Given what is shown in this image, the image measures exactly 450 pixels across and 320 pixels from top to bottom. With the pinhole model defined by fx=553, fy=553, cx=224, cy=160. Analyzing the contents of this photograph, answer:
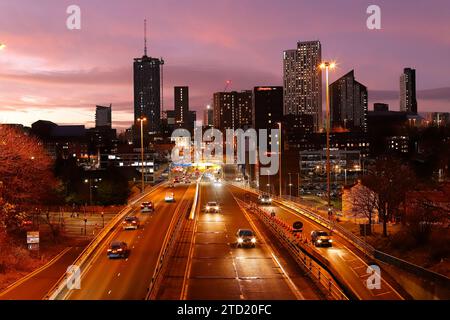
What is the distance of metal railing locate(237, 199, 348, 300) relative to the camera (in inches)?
704

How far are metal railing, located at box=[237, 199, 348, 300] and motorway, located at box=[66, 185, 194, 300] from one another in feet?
20.0

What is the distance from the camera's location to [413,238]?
105 feet

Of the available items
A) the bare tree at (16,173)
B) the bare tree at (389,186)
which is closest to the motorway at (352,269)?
the bare tree at (389,186)

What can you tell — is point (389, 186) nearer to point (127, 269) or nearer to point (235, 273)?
point (235, 273)

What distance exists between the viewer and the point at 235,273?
2205 cm

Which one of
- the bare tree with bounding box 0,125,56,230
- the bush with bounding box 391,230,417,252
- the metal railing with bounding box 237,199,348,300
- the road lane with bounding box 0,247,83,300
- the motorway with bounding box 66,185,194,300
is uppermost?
→ the bare tree with bounding box 0,125,56,230

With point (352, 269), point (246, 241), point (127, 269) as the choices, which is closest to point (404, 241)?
point (352, 269)

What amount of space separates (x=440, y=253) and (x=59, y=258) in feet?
68.1

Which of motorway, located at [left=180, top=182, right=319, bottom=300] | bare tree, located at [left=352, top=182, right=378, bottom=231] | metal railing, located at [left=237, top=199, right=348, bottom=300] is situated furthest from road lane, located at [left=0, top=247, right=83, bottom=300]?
bare tree, located at [left=352, top=182, right=378, bottom=231]

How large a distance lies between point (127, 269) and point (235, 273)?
4.76m

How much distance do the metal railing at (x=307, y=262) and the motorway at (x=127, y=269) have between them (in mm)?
6098

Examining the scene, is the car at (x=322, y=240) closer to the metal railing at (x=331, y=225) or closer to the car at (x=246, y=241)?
the metal railing at (x=331, y=225)

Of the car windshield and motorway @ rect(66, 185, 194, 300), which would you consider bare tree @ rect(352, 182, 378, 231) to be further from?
the car windshield

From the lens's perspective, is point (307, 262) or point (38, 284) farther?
point (307, 262)
